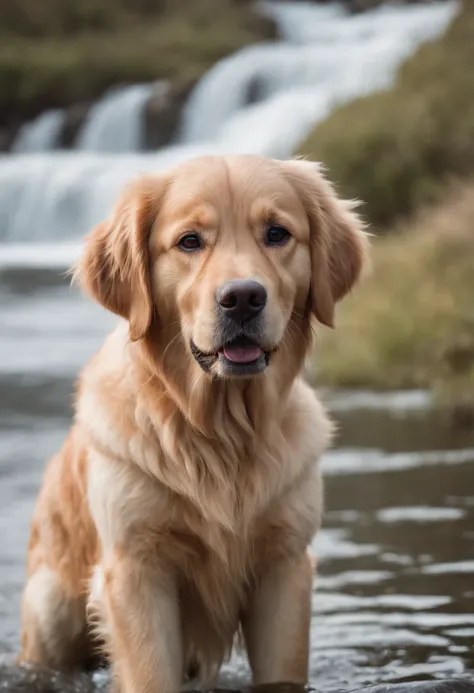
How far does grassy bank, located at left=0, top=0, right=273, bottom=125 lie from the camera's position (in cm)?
3075

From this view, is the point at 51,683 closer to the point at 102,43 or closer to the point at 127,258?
the point at 127,258

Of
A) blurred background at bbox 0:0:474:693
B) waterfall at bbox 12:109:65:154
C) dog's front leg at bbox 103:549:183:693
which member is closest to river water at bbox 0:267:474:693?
blurred background at bbox 0:0:474:693

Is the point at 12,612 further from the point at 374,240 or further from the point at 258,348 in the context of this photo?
the point at 374,240

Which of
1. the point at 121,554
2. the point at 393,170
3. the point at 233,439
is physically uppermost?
the point at 393,170

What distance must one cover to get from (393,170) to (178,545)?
13.7m

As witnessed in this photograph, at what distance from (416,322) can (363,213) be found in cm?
673

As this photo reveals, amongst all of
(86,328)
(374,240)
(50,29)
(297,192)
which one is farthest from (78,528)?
(50,29)

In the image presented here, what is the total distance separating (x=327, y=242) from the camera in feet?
13.5

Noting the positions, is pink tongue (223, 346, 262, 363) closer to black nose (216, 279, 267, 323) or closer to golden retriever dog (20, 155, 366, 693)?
golden retriever dog (20, 155, 366, 693)

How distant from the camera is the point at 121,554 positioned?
12.8ft

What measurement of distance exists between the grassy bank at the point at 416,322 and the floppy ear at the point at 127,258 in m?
4.73

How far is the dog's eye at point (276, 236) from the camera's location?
3.89 m

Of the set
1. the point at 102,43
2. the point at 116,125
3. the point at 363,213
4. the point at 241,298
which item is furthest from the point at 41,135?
the point at 241,298

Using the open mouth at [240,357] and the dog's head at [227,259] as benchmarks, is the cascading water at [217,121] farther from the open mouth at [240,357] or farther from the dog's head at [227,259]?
the open mouth at [240,357]
